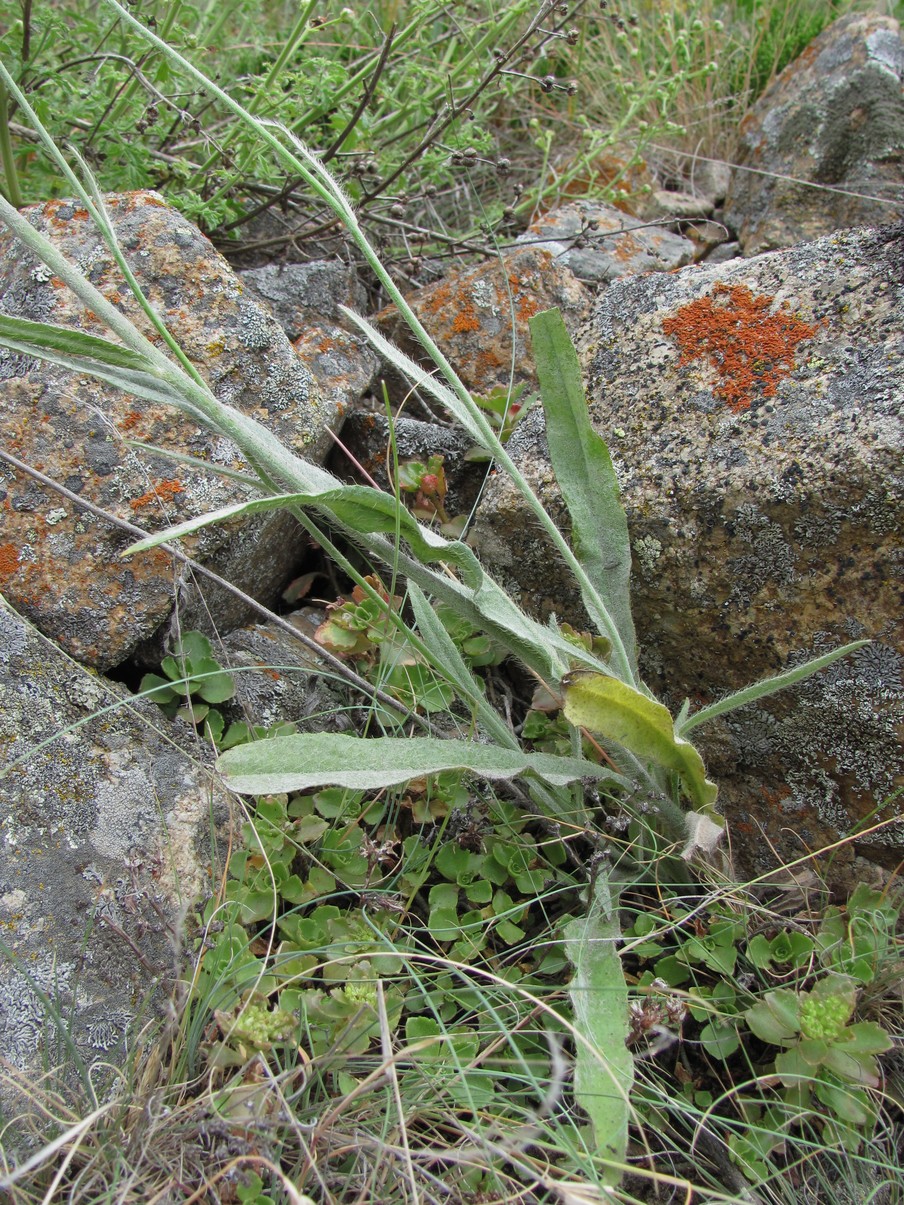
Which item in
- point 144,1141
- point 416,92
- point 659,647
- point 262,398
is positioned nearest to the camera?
point 144,1141

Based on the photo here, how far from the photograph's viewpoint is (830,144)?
3.07 metres

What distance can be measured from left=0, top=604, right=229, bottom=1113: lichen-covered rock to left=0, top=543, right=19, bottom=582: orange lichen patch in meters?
0.11

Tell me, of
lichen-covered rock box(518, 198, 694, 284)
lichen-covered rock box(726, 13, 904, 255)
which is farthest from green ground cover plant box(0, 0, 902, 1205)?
lichen-covered rock box(726, 13, 904, 255)

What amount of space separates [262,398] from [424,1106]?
4.53ft

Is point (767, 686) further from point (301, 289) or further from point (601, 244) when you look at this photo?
point (601, 244)

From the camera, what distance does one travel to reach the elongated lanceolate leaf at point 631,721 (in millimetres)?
1304

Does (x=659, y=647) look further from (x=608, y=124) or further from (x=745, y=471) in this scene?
(x=608, y=124)

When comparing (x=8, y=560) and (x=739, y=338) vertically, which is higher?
(x=739, y=338)

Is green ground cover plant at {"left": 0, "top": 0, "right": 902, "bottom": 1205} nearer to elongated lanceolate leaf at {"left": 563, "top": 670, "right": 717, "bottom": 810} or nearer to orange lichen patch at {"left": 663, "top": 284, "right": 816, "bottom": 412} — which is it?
elongated lanceolate leaf at {"left": 563, "top": 670, "right": 717, "bottom": 810}

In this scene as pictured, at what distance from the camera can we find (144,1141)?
3.71 ft

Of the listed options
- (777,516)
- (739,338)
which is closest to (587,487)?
(777,516)

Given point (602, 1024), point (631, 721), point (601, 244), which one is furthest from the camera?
point (601, 244)

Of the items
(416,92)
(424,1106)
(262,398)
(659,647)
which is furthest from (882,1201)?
(416,92)

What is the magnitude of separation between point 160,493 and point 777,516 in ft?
3.74
